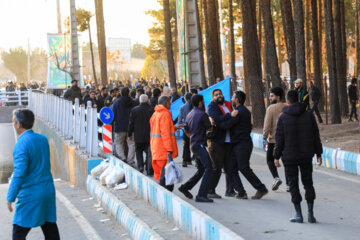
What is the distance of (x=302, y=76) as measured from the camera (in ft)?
80.1

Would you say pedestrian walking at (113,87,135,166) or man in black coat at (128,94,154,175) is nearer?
man in black coat at (128,94,154,175)

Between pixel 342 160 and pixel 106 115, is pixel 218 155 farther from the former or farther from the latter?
pixel 342 160

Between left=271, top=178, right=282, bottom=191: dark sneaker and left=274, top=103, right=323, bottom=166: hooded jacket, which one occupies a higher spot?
left=274, top=103, right=323, bottom=166: hooded jacket

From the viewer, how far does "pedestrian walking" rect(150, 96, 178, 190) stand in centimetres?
1043

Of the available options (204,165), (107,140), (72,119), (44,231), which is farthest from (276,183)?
(72,119)

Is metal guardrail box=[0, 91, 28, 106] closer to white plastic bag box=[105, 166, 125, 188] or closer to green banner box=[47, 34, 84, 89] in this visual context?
green banner box=[47, 34, 84, 89]

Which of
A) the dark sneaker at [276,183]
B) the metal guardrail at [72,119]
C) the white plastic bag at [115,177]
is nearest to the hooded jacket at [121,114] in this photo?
the metal guardrail at [72,119]

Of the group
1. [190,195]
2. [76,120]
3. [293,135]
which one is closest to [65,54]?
[76,120]

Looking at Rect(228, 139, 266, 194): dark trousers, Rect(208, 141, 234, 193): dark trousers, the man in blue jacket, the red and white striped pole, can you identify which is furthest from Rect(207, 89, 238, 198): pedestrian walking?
the man in blue jacket

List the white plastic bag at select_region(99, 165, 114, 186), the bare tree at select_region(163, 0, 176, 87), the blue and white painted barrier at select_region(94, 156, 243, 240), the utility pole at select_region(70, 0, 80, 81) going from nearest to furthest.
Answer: the blue and white painted barrier at select_region(94, 156, 243, 240) → the white plastic bag at select_region(99, 165, 114, 186) → the utility pole at select_region(70, 0, 80, 81) → the bare tree at select_region(163, 0, 176, 87)

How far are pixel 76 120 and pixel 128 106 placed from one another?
189 centimetres

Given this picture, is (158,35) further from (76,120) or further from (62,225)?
(62,225)

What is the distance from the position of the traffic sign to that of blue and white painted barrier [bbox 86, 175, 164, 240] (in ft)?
5.48

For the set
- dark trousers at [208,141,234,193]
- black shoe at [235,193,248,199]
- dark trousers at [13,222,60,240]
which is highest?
dark trousers at [208,141,234,193]
